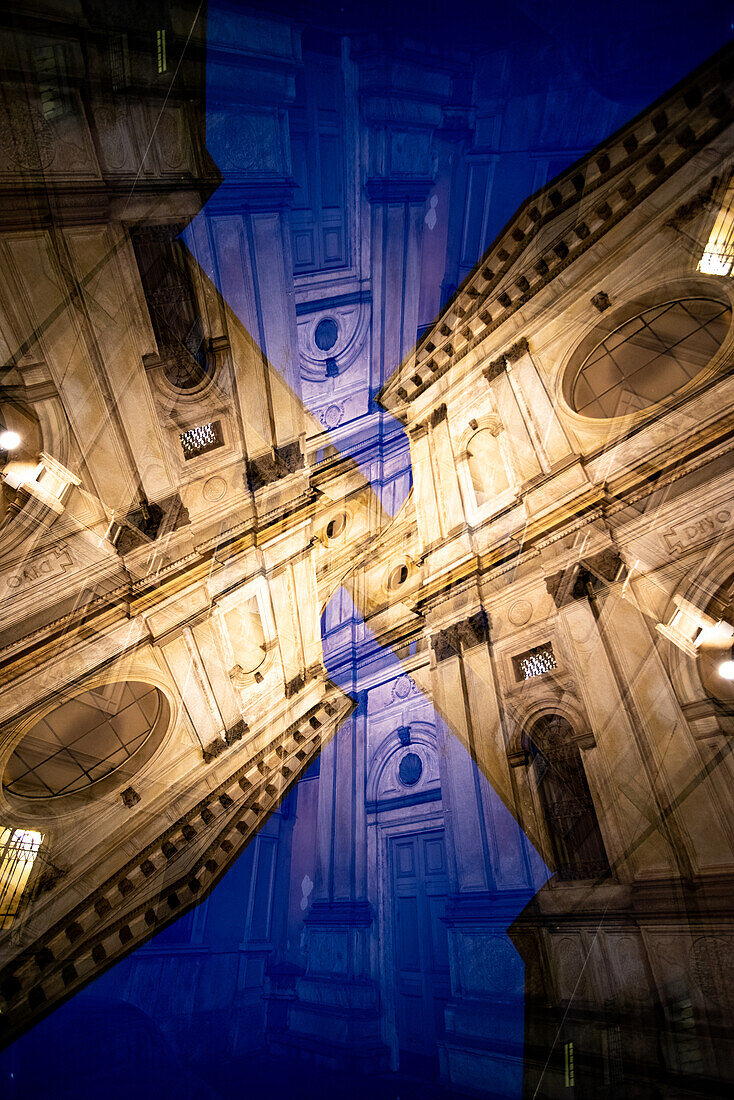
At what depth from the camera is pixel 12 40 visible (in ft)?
14.5

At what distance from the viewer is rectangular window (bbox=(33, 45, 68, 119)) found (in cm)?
462

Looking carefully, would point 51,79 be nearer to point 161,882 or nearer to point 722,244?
point 722,244

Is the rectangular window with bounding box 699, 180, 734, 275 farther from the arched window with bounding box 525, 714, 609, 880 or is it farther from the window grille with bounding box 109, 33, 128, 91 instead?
the window grille with bounding box 109, 33, 128, 91

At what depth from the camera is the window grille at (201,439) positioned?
711 centimetres

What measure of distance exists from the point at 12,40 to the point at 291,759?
23.6 ft

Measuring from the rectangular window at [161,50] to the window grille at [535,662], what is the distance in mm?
7122

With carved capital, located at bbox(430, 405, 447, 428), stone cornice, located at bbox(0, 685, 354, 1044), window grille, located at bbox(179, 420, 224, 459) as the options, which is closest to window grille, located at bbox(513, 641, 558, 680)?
stone cornice, located at bbox(0, 685, 354, 1044)

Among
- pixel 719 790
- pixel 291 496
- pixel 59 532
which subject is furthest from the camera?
pixel 291 496

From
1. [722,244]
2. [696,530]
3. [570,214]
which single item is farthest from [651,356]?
[696,530]

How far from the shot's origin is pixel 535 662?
6836 mm

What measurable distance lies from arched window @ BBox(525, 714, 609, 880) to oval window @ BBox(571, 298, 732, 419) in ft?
13.0

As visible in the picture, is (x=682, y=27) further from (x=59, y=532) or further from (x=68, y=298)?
(x=59, y=532)

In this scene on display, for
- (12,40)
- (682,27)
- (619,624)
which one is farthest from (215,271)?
(619,624)

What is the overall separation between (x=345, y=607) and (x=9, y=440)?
4652 mm
